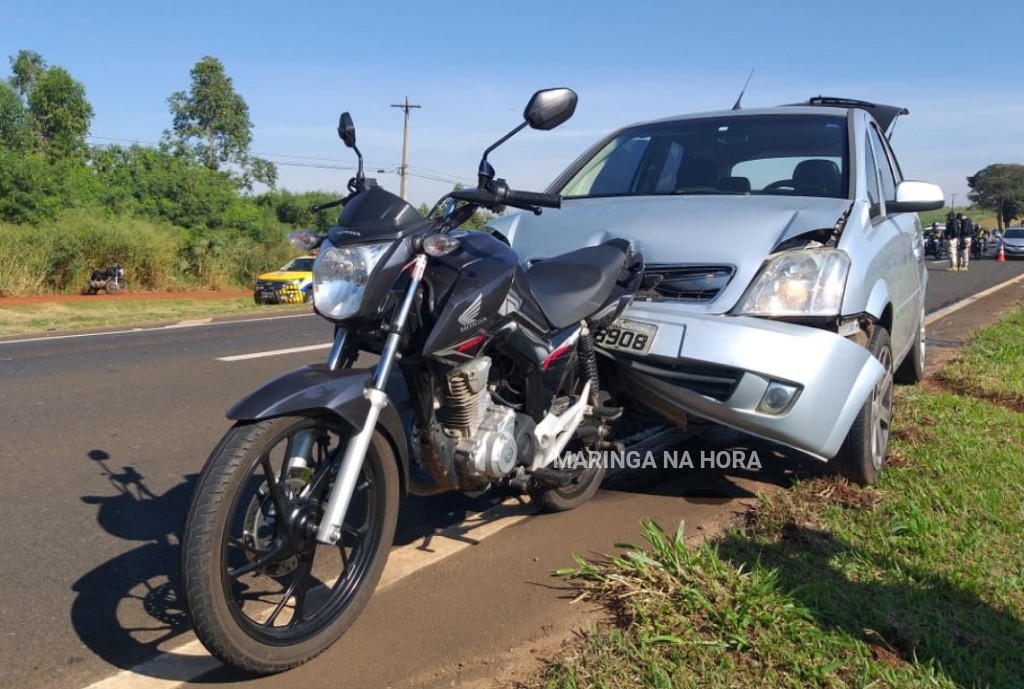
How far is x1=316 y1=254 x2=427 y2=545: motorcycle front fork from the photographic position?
2709 mm

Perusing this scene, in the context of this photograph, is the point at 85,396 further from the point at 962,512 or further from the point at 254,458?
the point at 962,512

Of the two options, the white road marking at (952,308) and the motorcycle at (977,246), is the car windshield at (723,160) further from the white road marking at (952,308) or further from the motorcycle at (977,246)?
the motorcycle at (977,246)

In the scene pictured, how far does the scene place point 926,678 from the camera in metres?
2.65

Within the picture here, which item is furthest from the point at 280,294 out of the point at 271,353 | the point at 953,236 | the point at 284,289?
the point at 953,236

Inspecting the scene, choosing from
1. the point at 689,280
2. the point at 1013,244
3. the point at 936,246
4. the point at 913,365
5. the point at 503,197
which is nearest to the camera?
the point at 503,197

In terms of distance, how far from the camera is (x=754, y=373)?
3.68 meters

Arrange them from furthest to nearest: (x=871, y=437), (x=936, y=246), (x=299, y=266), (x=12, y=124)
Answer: (x=12, y=124) → (x=936, y=246) → (x=299, y=266) → (x=871, y=437)

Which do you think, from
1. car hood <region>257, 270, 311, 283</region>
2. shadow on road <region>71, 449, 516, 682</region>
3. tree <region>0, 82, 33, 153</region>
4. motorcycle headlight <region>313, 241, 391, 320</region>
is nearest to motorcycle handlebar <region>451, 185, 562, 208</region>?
motorcycle headlight <region>313, 241, 391, 320</region>

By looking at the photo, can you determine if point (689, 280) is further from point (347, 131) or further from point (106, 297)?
point (106, 297)

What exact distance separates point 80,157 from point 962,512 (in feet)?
169

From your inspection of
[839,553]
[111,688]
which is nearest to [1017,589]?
[839,553]

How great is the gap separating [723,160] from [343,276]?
2939 mm

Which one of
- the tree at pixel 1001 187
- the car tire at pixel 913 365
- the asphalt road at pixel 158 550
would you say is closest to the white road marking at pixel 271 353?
the asphalt road at pixel 158 550

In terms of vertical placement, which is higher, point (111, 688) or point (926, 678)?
point (926, 678)
